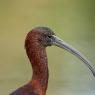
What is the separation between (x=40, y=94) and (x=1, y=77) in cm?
121

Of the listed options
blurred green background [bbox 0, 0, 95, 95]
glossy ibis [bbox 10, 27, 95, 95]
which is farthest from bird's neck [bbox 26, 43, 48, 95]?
blurred green background [bbox 0, 0, 95, 95]

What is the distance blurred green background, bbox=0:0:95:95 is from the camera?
3469mm

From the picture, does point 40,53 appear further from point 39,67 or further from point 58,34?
point 58,34

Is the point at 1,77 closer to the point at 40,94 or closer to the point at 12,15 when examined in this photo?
the point at 12,15

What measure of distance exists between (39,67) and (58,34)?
1.16m

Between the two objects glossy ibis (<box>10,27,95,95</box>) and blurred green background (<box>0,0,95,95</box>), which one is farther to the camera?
blurred green background (<box>0,0,95,95</box>)

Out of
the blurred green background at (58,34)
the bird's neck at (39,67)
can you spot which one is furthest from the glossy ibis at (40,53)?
the blurred green background at (58,34)

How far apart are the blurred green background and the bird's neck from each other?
1064 millimetres

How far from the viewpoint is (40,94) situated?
2301 millimetres

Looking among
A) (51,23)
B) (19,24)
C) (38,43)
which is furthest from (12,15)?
(38,43)

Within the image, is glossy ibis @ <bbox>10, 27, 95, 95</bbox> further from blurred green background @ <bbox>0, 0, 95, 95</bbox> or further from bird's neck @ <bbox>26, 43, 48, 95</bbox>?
blurred green background @ <bbox>0, 0, 95, 95</bbox>

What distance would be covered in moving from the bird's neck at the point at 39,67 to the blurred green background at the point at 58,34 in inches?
41.9

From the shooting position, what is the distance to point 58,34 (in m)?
3.51

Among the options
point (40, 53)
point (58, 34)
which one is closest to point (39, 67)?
point (40, 53)
